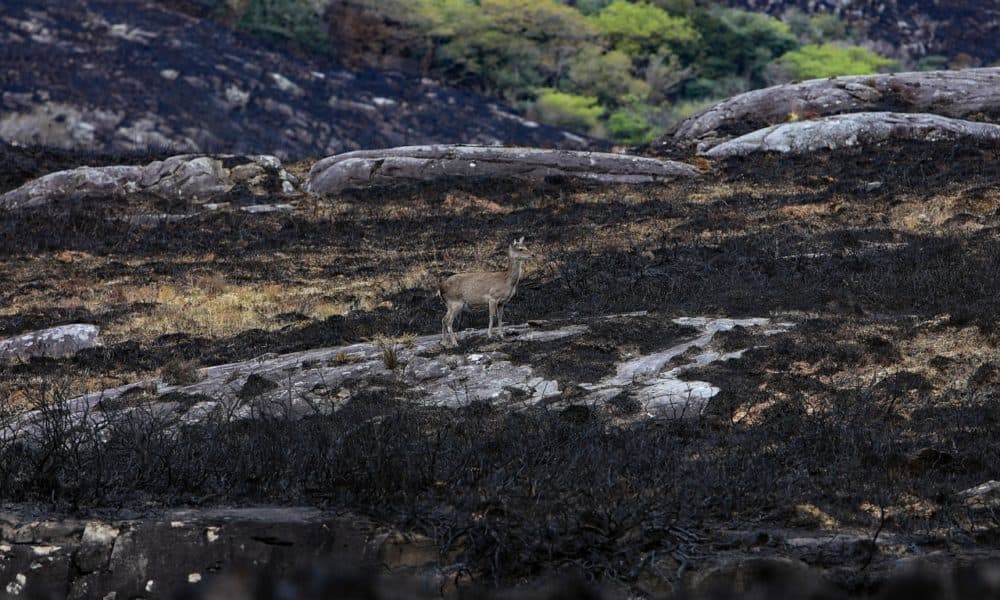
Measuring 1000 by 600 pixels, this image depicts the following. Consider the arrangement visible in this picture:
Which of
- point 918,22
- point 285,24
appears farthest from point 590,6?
point 918,22

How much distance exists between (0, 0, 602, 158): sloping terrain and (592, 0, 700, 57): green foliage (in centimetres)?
1758

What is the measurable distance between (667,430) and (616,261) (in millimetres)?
13155

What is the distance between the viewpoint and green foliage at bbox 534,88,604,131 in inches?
3216

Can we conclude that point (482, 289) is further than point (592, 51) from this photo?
No

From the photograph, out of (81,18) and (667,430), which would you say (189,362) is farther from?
(81,18)

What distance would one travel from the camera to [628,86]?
87500 millimetres

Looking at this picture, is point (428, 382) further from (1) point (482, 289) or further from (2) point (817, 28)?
(2) point (817, 28)

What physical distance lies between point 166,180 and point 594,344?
24.2 m

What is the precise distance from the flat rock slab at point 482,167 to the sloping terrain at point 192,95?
21.7 m

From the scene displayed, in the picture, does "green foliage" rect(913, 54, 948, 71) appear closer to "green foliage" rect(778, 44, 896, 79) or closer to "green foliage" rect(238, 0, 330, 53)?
"green foliage" rect(778, 44, 896, 79)

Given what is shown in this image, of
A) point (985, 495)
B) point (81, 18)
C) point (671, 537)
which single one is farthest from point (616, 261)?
point (81, 18)

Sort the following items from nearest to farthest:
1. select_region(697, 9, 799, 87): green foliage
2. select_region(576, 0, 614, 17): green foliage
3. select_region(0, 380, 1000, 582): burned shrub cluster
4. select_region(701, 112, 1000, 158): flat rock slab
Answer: select_region(0, 380, 1000, 582): burned shrub cluster < select_region(701, 112, 1000, 158): flat rock slab < select_region(697, 9, 799, 87): green foliage < select_region(576, 0, 614, 17): green foliage

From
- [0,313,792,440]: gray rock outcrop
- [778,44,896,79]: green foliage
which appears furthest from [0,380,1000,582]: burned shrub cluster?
[778,44,896,79]: green foliage

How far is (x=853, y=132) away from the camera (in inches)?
1459
